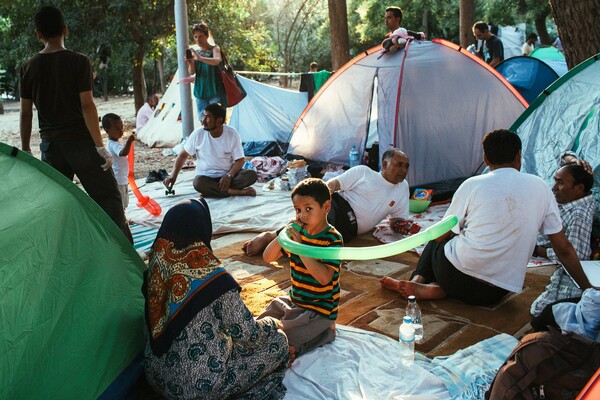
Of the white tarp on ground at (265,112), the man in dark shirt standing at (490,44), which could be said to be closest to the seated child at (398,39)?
the man in dark shirt standing at (490,44)

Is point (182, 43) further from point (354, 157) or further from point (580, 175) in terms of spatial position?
point (580, 175)

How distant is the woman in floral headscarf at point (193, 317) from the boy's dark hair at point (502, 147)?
163 centimetres

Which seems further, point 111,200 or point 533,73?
point 533,73

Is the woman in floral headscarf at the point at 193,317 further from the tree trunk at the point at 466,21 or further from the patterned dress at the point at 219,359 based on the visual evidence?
the tree trunk at the point at 466,21

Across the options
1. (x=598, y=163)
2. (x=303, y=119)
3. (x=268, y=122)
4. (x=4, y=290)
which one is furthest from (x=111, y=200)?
(x=268, y=122)

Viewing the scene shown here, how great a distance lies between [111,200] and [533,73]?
6.07 meters

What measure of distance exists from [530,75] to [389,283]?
17.5ft

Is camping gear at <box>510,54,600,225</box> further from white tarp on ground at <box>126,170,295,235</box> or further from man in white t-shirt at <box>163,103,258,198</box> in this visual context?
man in white t-shirt at <box>163,103,258,198</box>

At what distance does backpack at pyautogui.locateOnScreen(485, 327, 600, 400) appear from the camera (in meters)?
1.94

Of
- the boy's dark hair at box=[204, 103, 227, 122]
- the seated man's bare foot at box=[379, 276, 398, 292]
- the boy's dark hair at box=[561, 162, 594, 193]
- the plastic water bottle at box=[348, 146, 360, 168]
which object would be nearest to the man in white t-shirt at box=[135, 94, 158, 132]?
the boy's dark hair at box=[204, 103, 227, 122]

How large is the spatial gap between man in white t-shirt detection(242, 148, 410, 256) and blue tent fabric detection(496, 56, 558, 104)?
415cm

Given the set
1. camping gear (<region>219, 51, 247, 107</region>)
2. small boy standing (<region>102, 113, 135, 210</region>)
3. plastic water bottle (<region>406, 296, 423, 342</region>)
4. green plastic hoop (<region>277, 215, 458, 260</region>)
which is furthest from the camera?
camping gear (<region>219, 51, 247, 107</region>)

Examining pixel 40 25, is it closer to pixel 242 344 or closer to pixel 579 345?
pixel 242 344

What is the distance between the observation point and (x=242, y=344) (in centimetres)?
245
